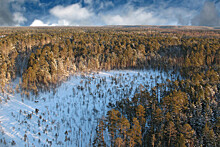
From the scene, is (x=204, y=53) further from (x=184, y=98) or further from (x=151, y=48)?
(x=184, y=98)

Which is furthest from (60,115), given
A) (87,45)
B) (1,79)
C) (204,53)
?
(204,53)

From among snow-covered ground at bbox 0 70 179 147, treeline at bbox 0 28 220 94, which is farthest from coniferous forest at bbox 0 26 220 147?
snow-covered ground at bbox 0 70 179 147

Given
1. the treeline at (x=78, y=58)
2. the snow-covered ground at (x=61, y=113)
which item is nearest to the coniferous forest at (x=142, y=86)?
the treeline at (x=78, y=58)

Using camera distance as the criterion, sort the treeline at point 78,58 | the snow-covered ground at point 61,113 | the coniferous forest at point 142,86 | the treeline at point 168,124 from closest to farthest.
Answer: the treeline at point 168,124
the coniferous forest at point 142,86
the snow-covered ground at point 61,113
the treeline at point 78,58

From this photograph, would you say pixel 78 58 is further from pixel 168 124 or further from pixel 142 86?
pixel 168 124

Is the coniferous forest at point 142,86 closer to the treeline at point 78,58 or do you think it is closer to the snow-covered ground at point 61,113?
the treeline at point 78,58
